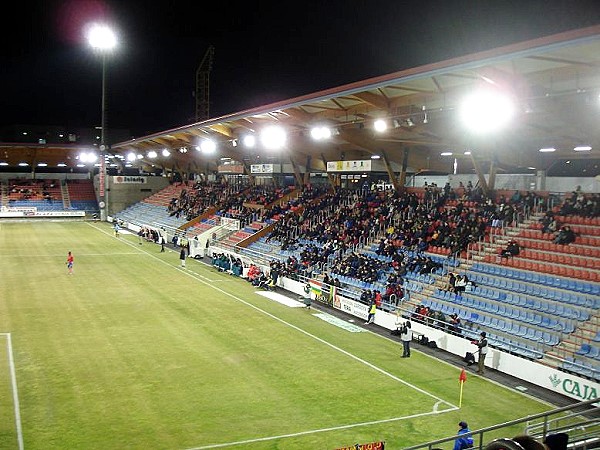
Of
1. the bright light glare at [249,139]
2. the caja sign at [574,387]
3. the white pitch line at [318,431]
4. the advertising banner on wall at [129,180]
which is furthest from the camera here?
the advertising banner on wall at [129,180]

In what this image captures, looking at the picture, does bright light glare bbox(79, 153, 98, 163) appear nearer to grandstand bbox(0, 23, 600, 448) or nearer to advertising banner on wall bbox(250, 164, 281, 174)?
advertising banner on wall bbox(250, 164, 281, 174)

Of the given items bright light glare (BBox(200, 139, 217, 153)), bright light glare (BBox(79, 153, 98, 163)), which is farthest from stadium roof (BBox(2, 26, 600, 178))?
bright light glare (BBox(79, 153, 98, 163))

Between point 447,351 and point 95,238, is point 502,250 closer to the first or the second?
point 447,351

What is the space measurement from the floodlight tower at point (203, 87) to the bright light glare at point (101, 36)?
25.8 m

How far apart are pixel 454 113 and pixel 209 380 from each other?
51.5 ft

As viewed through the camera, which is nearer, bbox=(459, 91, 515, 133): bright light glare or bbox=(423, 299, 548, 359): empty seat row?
bbox=(423, 299, 548, 359): empty seat row

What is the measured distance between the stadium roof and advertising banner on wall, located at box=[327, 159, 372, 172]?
140 cm

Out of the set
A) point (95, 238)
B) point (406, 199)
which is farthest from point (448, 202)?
point (95, 238)

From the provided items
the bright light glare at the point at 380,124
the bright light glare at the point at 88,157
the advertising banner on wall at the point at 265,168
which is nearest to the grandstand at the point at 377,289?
the bright light glare at the point at 380,124

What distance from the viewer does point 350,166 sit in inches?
1507

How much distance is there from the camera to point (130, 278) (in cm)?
3412

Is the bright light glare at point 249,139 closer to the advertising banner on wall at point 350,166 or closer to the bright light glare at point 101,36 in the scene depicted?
the advertising banner on wall at point 350,166

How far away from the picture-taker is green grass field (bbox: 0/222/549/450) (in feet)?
44.2

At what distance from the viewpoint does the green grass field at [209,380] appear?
44.2ft
